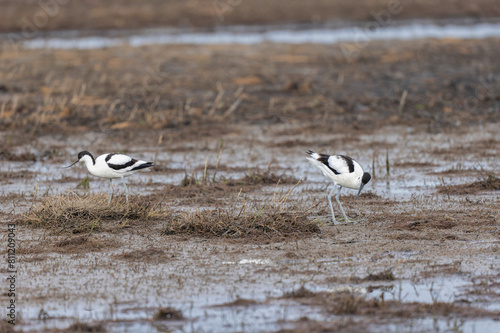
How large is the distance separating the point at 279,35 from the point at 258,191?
21.7m

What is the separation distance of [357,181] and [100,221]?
119 inches

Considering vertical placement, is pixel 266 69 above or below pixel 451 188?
above

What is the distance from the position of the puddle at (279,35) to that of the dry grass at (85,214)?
1869cm

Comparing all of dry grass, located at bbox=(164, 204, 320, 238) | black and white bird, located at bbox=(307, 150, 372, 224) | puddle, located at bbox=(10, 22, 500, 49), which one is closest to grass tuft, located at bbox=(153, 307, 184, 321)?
dry grass, located at bbox=(164, 204, 320, 238)

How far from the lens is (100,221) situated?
8867mm

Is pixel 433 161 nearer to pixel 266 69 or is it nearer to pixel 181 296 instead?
pixel 181 296

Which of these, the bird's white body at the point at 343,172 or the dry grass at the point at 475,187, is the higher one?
the dry grass at the point at 475,187

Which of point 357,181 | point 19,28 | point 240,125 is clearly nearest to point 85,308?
point 357,181

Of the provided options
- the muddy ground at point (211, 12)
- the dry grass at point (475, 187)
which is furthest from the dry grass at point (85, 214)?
the muddy ground at point (211, 12)

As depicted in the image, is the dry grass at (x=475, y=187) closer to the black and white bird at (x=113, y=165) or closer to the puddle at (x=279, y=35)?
the black and white bird at (x=113, y=165)

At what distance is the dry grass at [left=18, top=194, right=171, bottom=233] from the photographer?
28.3ft

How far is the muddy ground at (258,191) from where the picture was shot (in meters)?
6.28

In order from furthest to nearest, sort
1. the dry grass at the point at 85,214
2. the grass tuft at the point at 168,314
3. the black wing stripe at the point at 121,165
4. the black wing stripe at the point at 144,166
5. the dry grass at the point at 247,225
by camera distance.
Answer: the black wing stripe at the point at 144,166 → the black wing stripe at the point at 121,165 → the dry grass at the point at 85,214 → the dry grass at the point at 247,225 → the grass tuft at the point at 168,314

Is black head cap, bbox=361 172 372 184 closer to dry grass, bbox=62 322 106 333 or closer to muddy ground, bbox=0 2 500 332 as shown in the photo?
muddy ground, bbox=0 2 500 332
